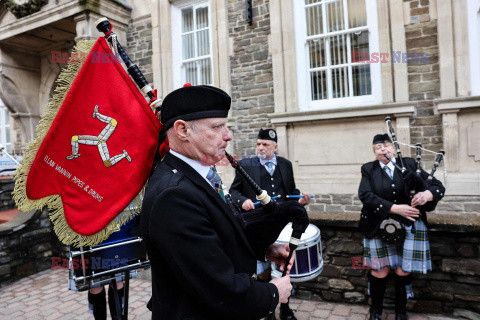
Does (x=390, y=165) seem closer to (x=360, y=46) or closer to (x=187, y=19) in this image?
(x=360, y=46)

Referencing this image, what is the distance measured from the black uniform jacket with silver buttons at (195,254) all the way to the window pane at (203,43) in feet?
24.5

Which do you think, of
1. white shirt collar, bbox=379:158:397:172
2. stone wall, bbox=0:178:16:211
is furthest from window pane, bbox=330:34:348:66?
stone wall, bbox=0:178:16:211

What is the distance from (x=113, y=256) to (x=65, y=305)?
9.19 feet

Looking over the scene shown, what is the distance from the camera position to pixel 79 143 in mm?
1928

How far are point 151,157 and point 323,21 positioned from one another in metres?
6.30

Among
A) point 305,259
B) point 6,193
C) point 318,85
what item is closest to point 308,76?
point 318,85

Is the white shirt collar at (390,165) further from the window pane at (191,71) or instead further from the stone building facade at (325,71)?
the window pane at (191,71)

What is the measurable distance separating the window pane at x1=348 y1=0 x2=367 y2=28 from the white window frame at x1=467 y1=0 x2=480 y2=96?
172cm

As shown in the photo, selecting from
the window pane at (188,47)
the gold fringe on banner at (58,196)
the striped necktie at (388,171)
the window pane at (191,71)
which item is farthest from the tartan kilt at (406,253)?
the window pane at (188,47)

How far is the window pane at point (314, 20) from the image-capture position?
281 inches

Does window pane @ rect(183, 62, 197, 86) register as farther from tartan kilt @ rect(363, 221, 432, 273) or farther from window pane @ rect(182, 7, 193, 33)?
tartan kilt @ rect(363, 221, 432, 273)

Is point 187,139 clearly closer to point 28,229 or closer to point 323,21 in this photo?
point 28,229

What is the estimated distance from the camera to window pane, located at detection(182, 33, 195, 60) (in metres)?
8.68

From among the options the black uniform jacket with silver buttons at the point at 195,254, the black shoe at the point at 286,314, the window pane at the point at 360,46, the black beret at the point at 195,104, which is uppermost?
the window pane at the point at 360,46
